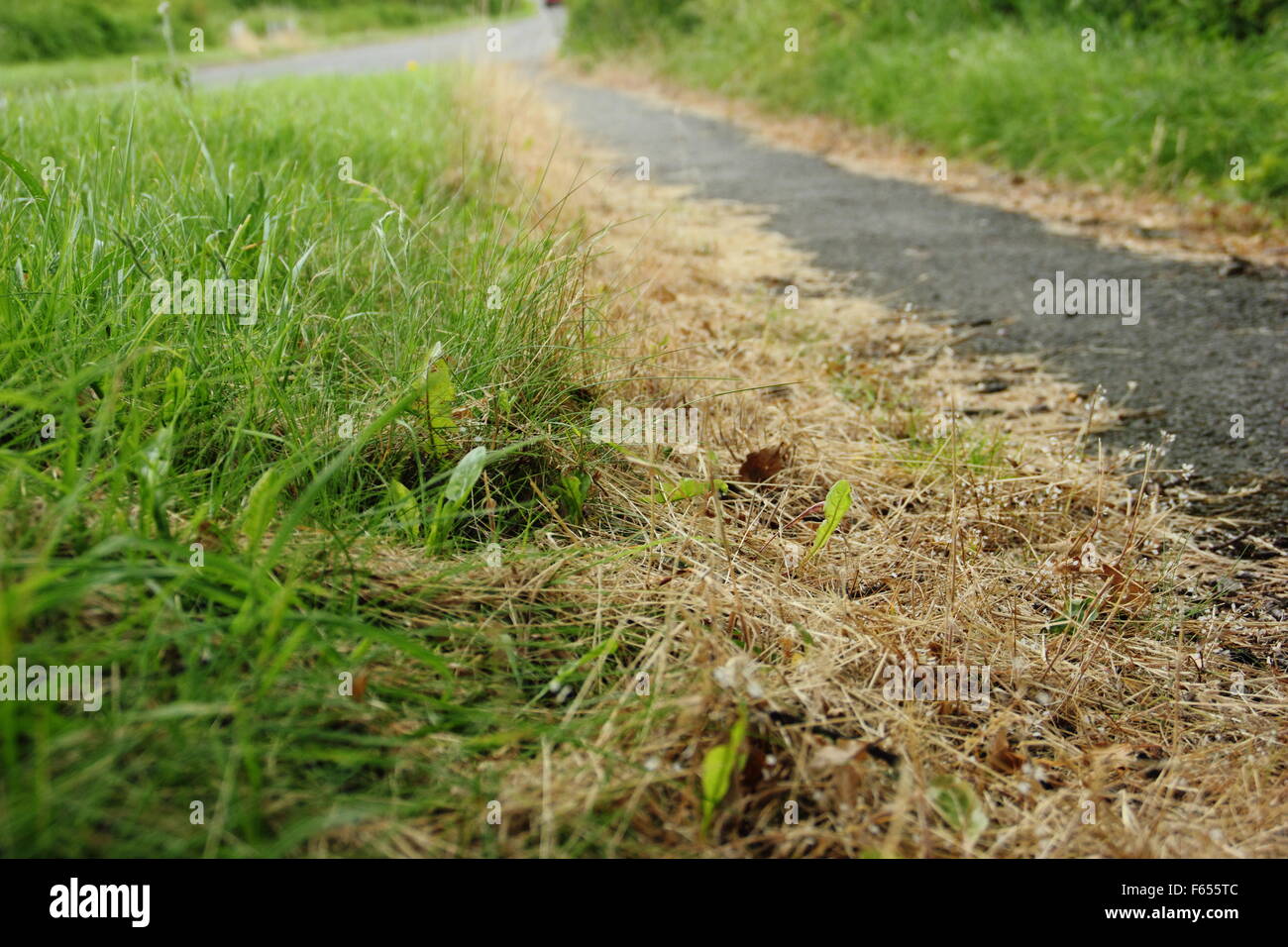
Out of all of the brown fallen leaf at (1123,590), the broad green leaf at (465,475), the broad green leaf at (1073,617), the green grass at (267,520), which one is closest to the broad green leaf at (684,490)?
the green grass at (267,520)

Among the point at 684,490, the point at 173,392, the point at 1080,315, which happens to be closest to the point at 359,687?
the point at 173,392

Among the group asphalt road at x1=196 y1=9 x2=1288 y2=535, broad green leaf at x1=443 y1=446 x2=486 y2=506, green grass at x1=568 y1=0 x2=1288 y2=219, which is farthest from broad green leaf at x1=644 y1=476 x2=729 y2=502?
green grass at x1=568 y1=0 x2=1288 y2=219

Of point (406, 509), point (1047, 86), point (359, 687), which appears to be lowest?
point (359, 687)

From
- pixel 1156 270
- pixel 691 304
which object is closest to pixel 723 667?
pixel 691 304

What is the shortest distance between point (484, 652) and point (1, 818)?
628mm

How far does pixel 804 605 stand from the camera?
1645 mm

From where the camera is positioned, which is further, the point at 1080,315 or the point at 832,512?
the point at 1080,315

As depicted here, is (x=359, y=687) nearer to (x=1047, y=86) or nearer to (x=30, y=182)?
(x=30, y=182)

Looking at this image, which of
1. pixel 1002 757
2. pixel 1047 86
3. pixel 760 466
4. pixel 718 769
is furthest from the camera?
pixel 1047 86

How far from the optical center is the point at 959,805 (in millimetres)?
1237

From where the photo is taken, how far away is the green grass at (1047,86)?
17.2ft

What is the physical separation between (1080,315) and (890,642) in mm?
2779

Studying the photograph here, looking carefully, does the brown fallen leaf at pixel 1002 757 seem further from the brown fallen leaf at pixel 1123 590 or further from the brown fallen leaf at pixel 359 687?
the brown fallen leaf at pixel 359 687
